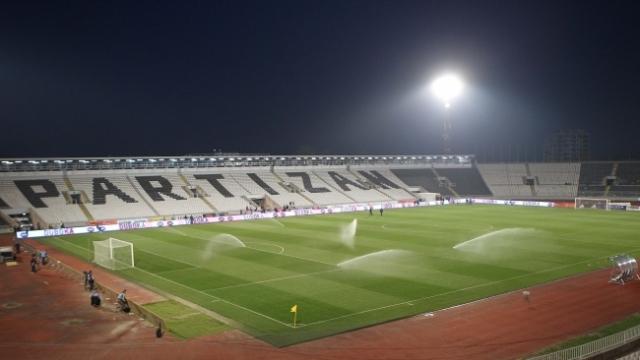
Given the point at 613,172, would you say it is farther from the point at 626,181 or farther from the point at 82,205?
the point at 82,205

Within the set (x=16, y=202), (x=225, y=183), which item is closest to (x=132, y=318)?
(x=16, y=202)

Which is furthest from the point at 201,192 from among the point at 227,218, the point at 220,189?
the point at 227,218

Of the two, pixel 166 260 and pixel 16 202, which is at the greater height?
pixel 16 202

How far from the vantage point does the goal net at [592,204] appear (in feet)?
206

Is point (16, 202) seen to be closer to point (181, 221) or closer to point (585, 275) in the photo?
point (181, 221)

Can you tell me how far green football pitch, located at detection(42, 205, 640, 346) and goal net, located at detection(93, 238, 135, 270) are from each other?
1.07m

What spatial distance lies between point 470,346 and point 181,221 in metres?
39.6

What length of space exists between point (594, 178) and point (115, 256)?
75.5 metres

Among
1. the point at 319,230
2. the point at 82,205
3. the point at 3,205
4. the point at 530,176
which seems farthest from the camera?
the point at 530,176

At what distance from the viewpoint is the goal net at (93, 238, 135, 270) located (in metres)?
Answer: 29.4

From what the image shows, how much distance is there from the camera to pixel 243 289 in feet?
77.6

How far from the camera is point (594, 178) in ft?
266

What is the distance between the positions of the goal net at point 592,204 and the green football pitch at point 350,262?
11452 millimetres

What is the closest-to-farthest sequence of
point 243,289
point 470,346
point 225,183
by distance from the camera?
point 470,346 < point 243,289 < point 225,183
